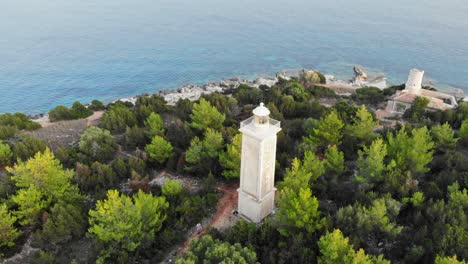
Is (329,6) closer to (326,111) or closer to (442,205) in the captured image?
(326,111)

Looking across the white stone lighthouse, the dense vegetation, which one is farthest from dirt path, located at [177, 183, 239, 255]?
the white stone lighthouse

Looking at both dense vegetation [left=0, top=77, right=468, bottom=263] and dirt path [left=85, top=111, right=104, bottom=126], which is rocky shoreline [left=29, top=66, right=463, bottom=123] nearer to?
dirt path [left=85, top=111, right=104, bottom=126]

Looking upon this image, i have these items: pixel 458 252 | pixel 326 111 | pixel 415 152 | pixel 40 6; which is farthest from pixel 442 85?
pixel 40 6

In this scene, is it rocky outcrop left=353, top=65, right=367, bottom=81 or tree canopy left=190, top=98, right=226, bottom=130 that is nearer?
tree canopy left=190, top=98, right=226, bottom=130

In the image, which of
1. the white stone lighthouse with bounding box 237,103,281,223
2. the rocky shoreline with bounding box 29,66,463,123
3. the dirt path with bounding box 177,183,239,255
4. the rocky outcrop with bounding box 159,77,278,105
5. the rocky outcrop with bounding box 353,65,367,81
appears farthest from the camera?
the rocky outcrop with bounding box 353,65,367,81

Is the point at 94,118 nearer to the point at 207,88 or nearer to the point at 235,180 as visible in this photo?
the point at 235,180

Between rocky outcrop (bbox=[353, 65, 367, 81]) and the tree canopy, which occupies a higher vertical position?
the tree canopy
